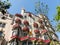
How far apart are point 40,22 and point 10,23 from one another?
30.0 ft

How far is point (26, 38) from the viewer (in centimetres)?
4784

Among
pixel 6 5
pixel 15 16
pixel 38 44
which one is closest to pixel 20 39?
pixel 38 44

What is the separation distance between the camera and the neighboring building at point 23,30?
47469 mm

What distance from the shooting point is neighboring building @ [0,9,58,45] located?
47.5 meters

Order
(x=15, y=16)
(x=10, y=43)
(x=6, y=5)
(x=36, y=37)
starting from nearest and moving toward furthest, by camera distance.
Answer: (x=6, y=5)
(x=10, y=43)
(x=36, y=37)
(x=15, y=16)

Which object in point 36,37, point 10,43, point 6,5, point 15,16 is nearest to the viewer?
point 6,5

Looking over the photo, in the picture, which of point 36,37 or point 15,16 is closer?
point 36,37

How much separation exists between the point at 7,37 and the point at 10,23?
534 cm

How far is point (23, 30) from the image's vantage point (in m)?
49.8

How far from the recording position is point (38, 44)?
47750 mm

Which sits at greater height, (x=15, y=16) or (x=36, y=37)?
(x=15, y=16)

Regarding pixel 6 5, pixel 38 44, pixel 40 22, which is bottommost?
pixel 38 44

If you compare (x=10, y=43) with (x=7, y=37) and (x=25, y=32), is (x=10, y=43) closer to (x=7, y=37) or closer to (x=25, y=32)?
(x=7, y=37)

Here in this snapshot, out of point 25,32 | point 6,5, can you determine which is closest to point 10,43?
point 25,32
